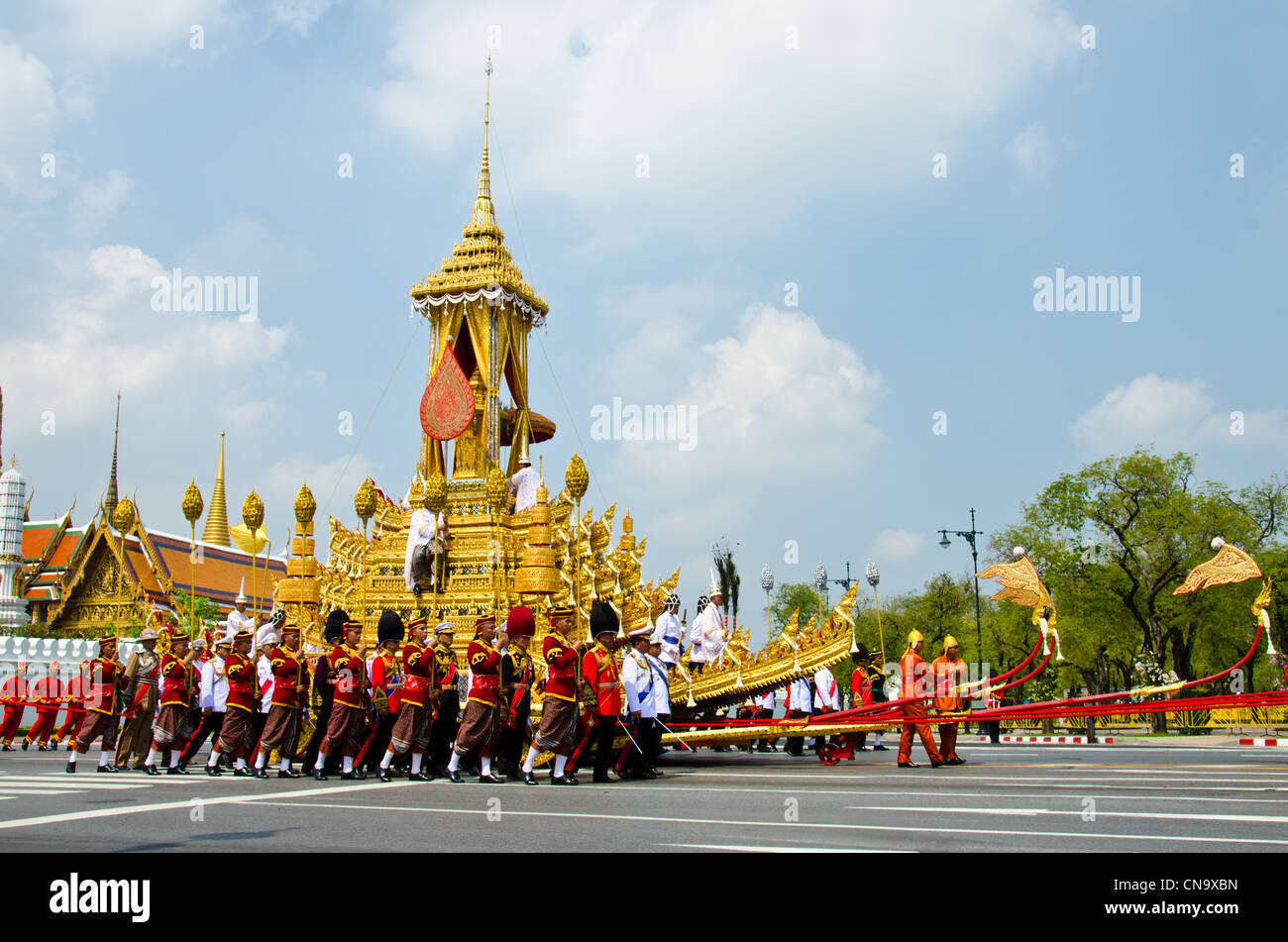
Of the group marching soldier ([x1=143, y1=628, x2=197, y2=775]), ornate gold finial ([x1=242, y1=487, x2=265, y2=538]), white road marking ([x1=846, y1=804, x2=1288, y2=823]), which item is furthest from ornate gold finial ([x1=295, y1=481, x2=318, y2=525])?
white road marking ([x1=846, y1=804, x2=1288, y2=823])

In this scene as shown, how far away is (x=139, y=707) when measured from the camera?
1410cm

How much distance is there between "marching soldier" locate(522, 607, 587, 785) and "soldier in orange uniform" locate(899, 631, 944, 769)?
4.13 metres

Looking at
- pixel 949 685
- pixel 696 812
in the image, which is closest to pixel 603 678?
pixel 696 812

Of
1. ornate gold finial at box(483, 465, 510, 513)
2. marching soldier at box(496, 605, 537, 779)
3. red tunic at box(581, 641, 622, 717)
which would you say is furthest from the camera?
ornate gold finial at box(483, 465, 510, 513)

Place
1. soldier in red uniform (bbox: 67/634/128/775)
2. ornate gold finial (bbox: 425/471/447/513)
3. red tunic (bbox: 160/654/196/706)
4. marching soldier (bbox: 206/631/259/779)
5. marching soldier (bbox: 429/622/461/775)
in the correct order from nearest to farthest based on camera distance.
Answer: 1. marching soldier (bbox: 429/622/461/775)
2. marching soldier (bbox: 206/631/259/779)
3. red tunic (bbox: 160/654/196/706)
4. soldier in red uniform (bbox: 67/634/128/775)
5. ornate gold finial (bbox: 425/471/447/513)

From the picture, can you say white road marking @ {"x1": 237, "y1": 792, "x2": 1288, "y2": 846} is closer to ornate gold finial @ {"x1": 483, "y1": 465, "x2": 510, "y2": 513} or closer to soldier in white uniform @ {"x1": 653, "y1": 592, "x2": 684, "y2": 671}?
soldier in white uniform @ {"x1": 653, "y1": 592, "x2": 684, "y2": 671}

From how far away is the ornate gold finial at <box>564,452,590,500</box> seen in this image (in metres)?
18.7

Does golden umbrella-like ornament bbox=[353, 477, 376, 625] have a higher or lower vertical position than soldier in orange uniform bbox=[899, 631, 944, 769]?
higher

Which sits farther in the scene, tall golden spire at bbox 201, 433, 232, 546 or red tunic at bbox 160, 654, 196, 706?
tall golden spire at bbox 201, 433, 232, 546

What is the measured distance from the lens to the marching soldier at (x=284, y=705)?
42.7 ft

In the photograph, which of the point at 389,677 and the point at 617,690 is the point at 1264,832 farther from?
the point at 389,677

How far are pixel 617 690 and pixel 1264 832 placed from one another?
6872mm

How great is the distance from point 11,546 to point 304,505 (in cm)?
2598
